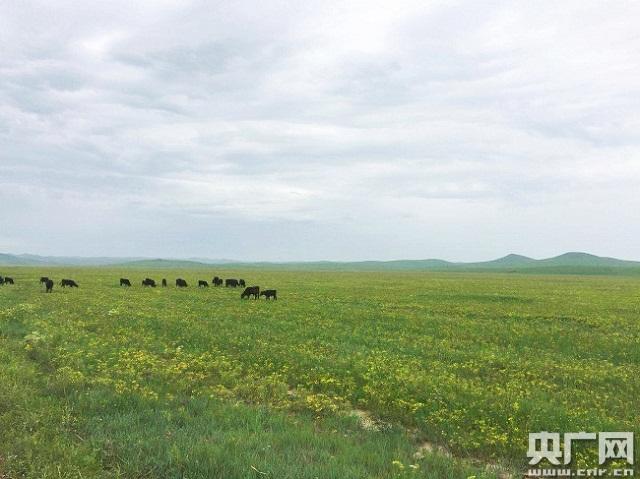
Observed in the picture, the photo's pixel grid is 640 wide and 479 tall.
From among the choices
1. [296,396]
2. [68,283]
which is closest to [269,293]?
[68,283]

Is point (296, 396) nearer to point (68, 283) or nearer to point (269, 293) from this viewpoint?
point (269, 293)

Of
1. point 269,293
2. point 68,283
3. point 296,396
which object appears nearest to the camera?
point 296,396

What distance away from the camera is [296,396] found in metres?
12.7

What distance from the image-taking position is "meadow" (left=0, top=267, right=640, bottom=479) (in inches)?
320

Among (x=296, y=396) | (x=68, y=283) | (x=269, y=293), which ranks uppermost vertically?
(x=269, y=293)

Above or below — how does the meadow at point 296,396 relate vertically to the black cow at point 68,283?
above

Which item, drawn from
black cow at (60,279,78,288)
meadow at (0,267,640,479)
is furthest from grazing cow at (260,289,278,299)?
black cow at (60,279,78,288)

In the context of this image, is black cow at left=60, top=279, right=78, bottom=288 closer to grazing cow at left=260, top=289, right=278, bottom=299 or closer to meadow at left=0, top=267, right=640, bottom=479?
grazing cow at left=260, top=289, right=278, bottom=299

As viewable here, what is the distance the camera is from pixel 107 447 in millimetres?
8359

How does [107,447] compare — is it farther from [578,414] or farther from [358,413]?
[578,414]

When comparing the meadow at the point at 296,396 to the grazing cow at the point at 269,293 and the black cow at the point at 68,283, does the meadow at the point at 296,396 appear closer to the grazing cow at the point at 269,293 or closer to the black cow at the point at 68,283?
the grazing cow at the point at 269,293

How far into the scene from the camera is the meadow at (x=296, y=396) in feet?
26.7

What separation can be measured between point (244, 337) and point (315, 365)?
589cm

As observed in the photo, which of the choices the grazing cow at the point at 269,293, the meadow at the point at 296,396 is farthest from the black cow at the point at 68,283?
the meadow at the point at 296,396
